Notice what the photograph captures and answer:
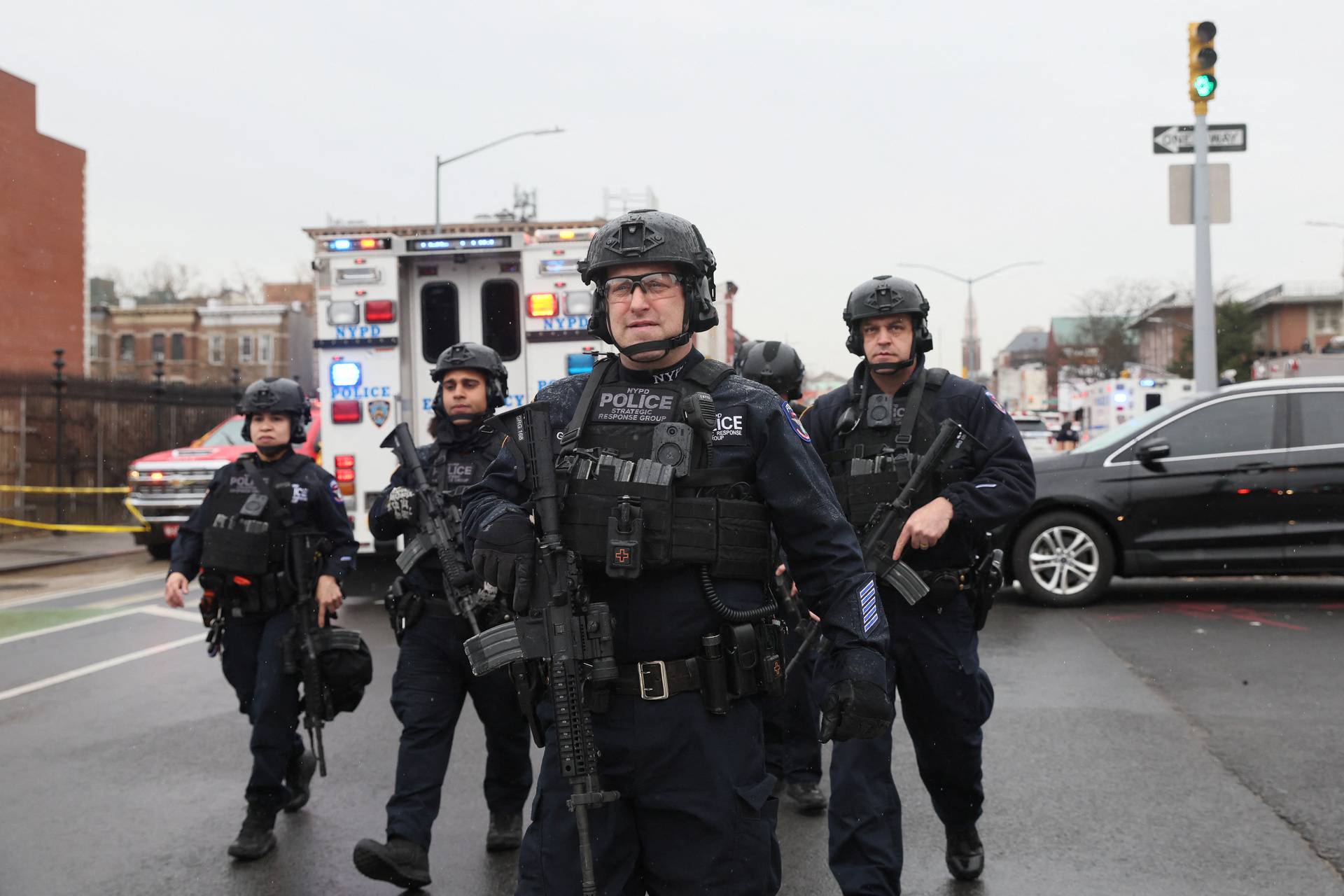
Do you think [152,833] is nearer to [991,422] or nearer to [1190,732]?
[991,422]

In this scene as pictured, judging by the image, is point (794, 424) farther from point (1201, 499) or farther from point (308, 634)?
point (1201, 499)

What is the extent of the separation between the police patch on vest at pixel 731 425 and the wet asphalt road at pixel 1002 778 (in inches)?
84.7

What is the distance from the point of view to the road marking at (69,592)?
1188 cm

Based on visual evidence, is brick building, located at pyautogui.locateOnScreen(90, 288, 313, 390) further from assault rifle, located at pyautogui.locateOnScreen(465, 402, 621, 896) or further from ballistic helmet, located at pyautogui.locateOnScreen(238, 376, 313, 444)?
assault rifle, located at pyautogui.locateOnScreen(465, 402, 621, 896)

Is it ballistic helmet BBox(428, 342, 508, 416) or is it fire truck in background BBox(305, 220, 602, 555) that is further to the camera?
fire truck in background BBox(305, 220, 602, 555)

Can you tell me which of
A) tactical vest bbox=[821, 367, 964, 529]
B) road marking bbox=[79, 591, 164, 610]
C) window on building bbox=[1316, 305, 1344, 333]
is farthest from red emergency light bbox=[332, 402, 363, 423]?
window on building bbox=[1316, 305, 1344, 333]

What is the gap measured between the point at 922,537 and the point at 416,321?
7.01m

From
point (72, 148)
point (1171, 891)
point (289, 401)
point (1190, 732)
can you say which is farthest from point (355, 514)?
point (72, 148)

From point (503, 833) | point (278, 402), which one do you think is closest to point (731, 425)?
point (503, 833)

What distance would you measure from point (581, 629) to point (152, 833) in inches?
124

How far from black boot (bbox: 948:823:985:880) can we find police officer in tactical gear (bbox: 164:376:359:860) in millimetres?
2595

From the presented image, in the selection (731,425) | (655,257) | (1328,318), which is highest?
(1328,318)

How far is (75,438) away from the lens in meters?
20.7

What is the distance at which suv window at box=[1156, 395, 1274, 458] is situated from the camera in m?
9.66
